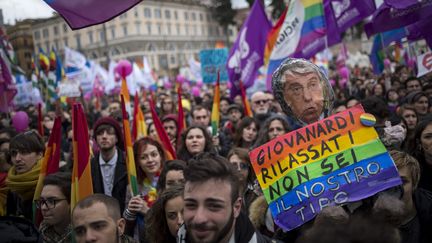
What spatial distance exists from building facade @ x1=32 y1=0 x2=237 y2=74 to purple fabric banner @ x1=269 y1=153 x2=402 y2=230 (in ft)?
195

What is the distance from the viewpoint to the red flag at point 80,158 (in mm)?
3473

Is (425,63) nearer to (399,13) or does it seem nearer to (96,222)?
(399,13)

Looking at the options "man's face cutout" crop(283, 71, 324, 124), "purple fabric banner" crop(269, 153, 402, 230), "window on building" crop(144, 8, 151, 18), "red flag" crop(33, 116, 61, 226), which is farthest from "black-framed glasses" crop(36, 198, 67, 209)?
"window on building" crop(144, 8, 151, 18)

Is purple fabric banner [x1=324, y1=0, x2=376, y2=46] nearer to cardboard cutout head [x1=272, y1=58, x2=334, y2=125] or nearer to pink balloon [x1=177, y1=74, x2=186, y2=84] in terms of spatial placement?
cardboard cutout head [x1=272, y1=58, x2=334, y2=125]

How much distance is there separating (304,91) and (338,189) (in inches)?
26.0

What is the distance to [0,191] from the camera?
4270 mm

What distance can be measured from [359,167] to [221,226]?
84 centimetres

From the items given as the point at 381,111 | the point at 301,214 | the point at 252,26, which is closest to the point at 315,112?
the point at 301,214

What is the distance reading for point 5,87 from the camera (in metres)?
8.38

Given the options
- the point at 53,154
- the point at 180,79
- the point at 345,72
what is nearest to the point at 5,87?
the point at 53,154

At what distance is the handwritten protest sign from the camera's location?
2.39 m

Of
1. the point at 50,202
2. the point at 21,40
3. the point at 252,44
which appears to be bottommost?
the point at 50,202

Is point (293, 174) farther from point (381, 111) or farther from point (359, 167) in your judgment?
point (381, 111)

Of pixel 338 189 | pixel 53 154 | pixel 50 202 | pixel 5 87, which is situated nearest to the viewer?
pixel 338 189
